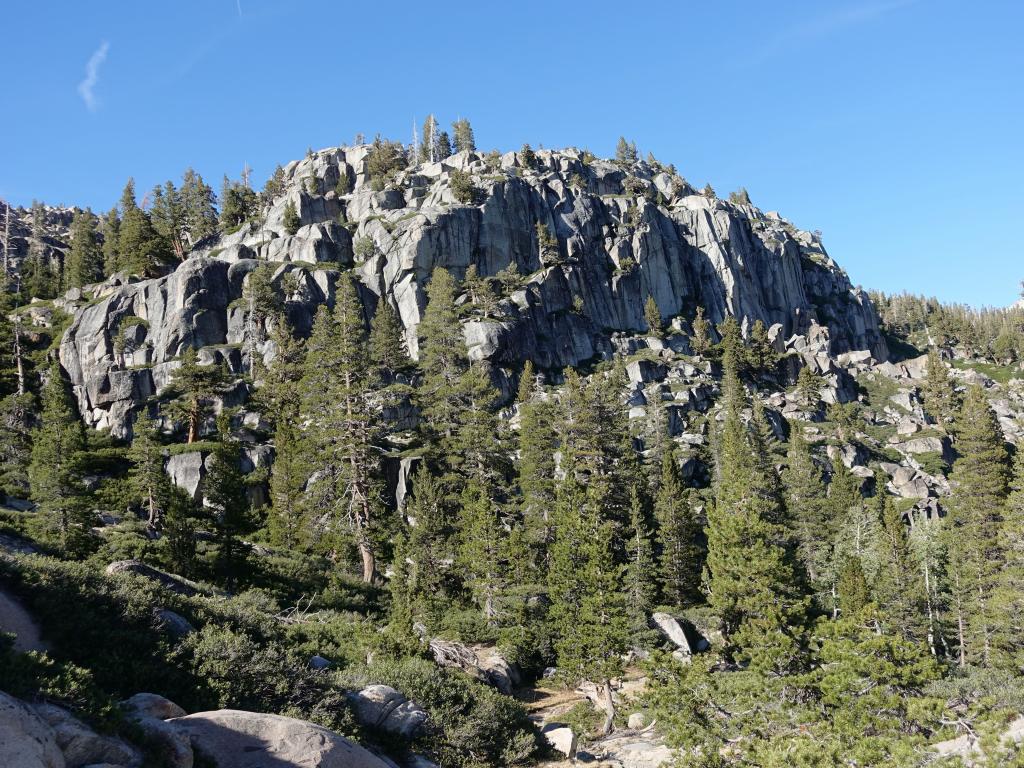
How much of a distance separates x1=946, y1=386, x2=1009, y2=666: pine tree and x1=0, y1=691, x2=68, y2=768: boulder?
1708 inches

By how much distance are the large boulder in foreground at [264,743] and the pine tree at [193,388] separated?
51.1 m

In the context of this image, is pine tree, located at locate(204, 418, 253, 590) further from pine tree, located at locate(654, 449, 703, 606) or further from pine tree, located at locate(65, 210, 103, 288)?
pine tree, located at locate(65, 210, 103, 288)

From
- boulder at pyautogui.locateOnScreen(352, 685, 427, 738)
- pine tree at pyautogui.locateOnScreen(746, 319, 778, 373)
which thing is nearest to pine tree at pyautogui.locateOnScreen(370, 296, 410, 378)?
boulder at pyautogui.locateOnScreen(352, 685, 427, 738)

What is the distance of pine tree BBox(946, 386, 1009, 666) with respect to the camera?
35.9 m

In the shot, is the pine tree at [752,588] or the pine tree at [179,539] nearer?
the pine tree at [179,539]

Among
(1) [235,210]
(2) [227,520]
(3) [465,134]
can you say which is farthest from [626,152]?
(2) [227,520]

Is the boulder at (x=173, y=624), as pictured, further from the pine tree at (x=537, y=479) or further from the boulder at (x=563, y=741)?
the pine tree at (x=537, y=479)

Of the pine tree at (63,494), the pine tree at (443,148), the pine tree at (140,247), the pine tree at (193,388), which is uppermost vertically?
the pine tree at (443,148)

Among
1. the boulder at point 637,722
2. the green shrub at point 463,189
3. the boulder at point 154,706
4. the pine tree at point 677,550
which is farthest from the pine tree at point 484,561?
the green shrub at point 463,189

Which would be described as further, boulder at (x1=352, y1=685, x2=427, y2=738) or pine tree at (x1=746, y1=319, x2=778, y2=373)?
pine tree at (x1=746, y1=319, x2=778, y2=373)

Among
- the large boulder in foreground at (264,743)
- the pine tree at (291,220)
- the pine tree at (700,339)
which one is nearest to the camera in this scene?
the large boulder in foreground at (264,743)

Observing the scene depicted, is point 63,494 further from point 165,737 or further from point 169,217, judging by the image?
point 169,217

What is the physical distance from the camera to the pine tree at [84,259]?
280 feet

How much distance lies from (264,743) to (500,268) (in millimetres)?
91393
